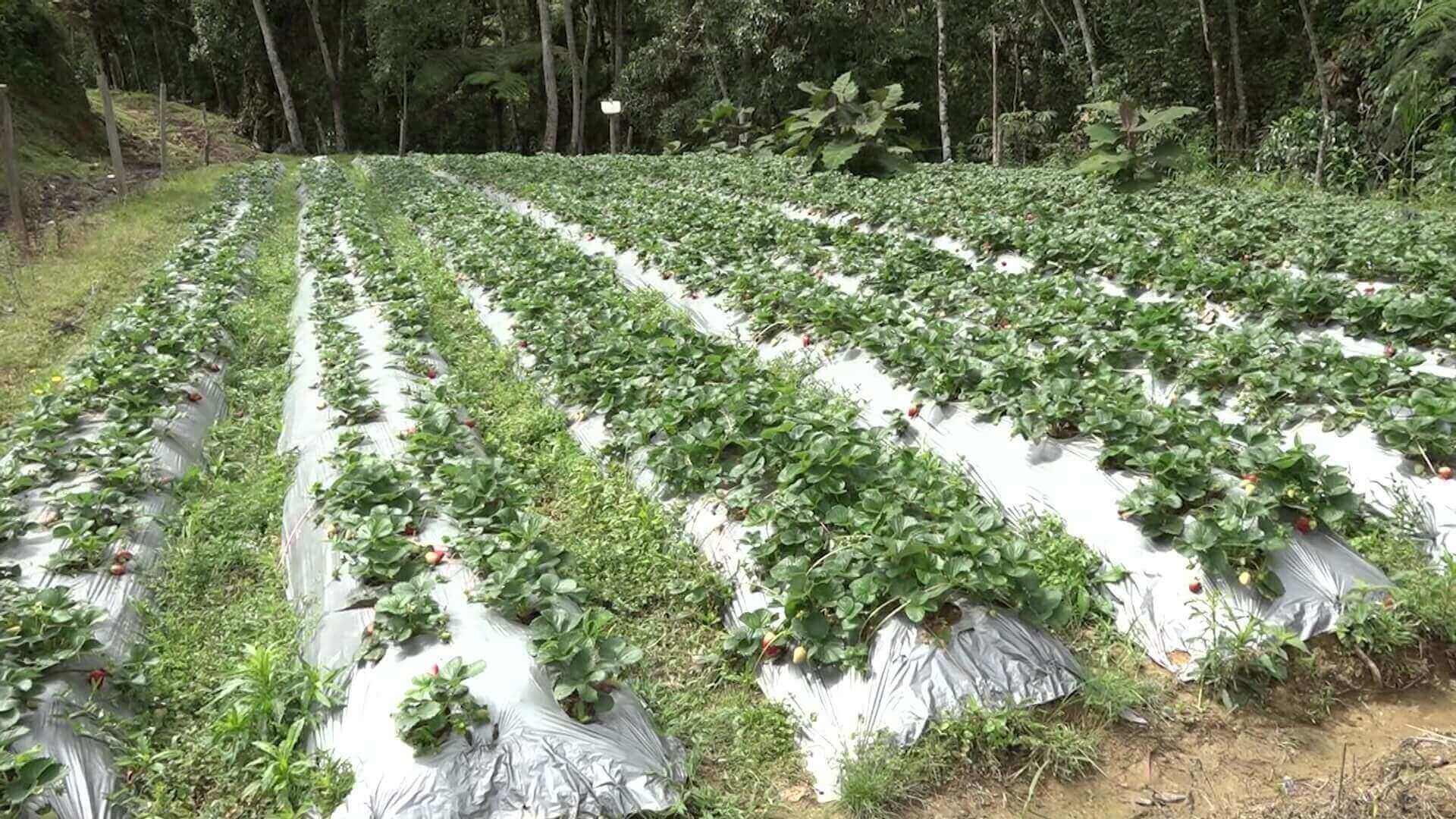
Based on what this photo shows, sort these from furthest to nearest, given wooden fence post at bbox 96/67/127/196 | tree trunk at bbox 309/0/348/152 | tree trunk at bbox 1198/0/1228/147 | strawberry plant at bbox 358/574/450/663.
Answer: tree trunk at bbox 309/0/348/152 < tree trunk at bbox 1198/0/1228/147 < wooden fence post at bbox 96/67/127/196 < strawberry plant at bbox 358/574/450/663

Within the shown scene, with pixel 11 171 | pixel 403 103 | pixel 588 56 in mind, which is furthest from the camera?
pixel 588 56

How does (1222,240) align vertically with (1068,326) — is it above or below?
above

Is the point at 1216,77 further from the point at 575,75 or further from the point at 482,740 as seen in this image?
the point at 482,740

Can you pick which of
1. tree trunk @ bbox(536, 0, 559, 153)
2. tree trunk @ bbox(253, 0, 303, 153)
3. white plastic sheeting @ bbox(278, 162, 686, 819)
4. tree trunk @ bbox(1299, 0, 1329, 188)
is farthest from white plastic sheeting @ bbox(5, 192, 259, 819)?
tree trunk @ bbox(253, 0, 303, 153)

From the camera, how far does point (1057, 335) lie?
4.68m

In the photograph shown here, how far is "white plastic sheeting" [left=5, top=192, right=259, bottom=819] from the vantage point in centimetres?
231

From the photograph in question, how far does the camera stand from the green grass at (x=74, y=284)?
5.95 m

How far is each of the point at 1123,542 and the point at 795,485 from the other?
46.0 inches

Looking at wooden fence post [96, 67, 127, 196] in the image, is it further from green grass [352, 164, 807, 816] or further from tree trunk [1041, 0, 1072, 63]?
tree trunk [1041, 0, 1072, 63]

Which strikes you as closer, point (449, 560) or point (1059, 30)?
point (449, 560)

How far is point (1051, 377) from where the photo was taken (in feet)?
13.2

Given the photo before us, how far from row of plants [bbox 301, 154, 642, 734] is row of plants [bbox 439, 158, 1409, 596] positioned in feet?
6.30

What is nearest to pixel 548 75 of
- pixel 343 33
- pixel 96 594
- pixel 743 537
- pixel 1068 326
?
pixel 343 33

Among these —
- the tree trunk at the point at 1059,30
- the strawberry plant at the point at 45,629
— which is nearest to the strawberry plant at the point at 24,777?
the strawberry plant at the point at 45,629
